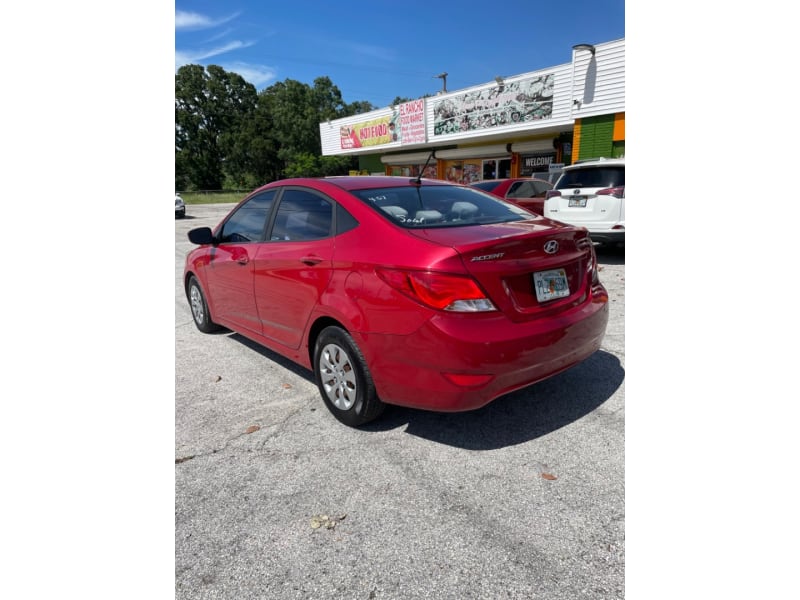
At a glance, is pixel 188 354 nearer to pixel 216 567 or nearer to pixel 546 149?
pixel 216 567

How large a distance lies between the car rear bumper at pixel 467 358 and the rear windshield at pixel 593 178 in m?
6.31

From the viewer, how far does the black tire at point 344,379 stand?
286 centimetres

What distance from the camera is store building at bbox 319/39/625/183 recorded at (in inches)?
572

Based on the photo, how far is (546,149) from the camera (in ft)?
62.6

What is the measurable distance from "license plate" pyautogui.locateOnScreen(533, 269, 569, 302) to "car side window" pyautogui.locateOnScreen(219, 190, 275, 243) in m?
2.26

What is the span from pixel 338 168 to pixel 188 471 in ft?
149

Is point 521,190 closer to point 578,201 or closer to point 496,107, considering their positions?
point 578,201

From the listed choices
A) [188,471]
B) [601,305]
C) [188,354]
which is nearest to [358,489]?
[188,471]

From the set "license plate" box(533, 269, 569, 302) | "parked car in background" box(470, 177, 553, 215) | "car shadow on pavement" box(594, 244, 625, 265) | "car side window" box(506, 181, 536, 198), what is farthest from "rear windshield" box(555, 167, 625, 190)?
"license plate" box(533, 269, 569, 302)

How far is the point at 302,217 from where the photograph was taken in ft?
11.3

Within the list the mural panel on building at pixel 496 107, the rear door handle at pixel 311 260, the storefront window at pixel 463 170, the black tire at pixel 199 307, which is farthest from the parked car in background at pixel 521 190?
the storefront window at pixel 463 170

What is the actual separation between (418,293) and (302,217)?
1.39 m

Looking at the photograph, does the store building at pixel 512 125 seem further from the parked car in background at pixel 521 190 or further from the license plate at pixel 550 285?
the license plate at pixel 550 285

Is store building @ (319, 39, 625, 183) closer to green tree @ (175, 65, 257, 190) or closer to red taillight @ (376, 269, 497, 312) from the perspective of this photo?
red taillight @ (376, 269, 497, 312)
